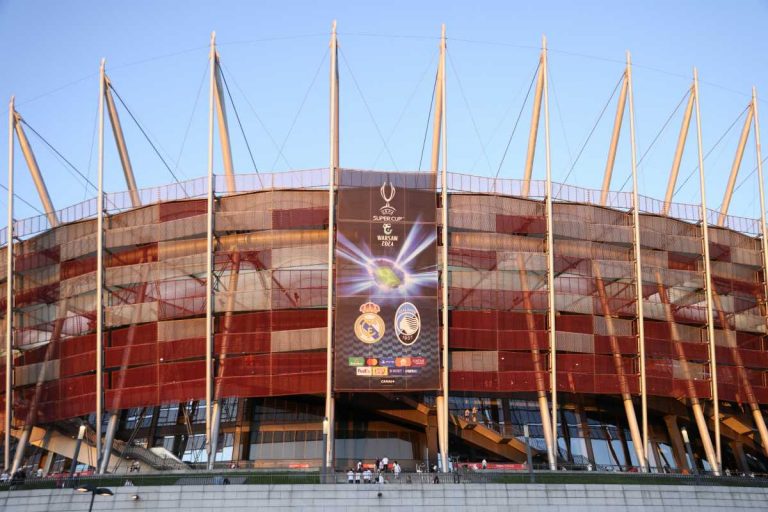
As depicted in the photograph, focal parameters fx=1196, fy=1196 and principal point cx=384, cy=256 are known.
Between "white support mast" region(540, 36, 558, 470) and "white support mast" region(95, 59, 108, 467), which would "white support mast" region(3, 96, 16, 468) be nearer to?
"white support mast" region(95, 59, 108, 467)

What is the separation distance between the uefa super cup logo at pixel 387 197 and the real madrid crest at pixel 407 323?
6420 millimetres

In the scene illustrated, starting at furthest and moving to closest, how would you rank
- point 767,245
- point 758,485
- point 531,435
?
point 767,245 → point 531,435 → point 758,485

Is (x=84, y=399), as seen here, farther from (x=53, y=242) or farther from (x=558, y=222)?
(x=558, y=222)

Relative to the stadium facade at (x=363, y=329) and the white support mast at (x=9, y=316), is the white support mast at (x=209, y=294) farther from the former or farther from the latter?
the white support mast at (x=9, y=316)

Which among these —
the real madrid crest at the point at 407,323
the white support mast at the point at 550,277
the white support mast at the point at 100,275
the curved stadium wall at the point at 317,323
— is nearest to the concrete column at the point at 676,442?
the curved stadium wall at the point at 317,323

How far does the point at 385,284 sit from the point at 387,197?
239 inches

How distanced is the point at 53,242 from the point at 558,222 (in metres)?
37.3

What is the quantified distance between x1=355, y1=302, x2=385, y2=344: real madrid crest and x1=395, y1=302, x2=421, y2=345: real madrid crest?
1.14 meters

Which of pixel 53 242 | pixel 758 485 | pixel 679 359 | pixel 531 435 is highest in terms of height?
pixel 53 242

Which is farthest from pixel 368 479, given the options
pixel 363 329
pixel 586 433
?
pixel 586 433

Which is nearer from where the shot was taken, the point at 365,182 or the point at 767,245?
the point at 365,182

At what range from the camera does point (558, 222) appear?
86.1 meters

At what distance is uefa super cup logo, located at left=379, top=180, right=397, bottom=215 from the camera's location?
267 feet

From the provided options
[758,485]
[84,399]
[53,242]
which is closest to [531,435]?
[758,485]
